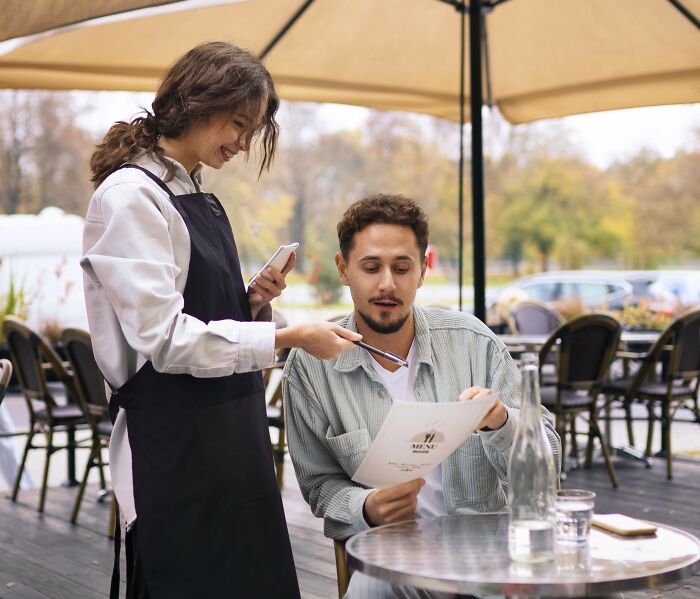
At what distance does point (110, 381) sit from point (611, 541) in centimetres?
90

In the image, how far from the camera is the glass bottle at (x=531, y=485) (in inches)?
57.0

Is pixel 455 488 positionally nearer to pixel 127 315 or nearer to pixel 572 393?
pixel 127 315

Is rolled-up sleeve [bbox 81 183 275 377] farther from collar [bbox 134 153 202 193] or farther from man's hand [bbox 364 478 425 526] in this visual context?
man's hand [bbox 364 478 425 526]

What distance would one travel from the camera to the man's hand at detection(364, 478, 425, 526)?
180cm

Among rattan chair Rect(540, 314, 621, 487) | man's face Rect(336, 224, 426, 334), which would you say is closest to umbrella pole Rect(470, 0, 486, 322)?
rattan chair Rect(540, 314, 621, 487)

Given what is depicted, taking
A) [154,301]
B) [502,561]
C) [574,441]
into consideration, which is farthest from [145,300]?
[574,441]

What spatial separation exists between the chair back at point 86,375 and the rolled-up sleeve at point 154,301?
107 inches

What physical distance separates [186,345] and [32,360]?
3.41m

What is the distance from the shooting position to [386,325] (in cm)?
212

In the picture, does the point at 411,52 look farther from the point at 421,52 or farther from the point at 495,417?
the point at 495,417

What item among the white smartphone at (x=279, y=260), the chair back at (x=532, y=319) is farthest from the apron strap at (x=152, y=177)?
the chair back at (x=532, y=319)

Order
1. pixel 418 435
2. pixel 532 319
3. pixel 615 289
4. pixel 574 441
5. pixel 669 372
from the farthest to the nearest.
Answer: pixel 615 289, pixel 532 319, pixel 574 441, pixel 669 372, pixel 418 435

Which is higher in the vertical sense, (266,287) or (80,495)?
(266,287)

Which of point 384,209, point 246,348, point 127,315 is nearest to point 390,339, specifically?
point 384,209
